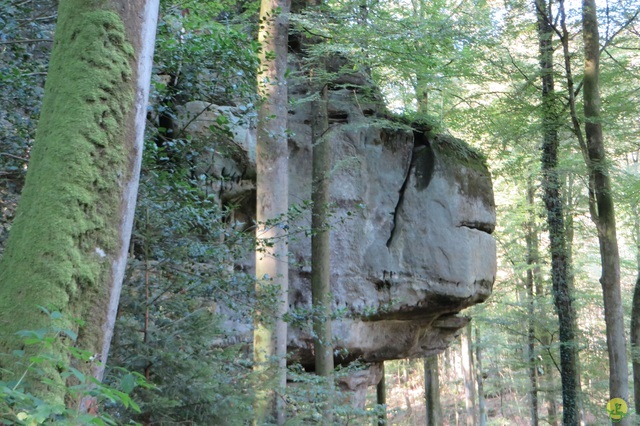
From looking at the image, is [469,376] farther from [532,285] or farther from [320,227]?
[320,227]

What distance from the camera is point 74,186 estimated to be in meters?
2.58

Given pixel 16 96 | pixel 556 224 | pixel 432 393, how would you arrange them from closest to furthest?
pixel 16 96 → pixel 556 224 → pixel 432 393

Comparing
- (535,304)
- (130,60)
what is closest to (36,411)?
(130,60)

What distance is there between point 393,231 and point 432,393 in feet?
23.7

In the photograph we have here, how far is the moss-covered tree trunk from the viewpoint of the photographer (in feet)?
7.91

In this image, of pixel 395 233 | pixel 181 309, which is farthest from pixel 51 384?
pixel 395 233

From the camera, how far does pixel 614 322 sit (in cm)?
1000

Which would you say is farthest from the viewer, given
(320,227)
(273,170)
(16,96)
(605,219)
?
(605,219)

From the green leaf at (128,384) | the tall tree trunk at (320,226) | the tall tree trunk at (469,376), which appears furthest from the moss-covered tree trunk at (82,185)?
the tall tree trunk at (469,376)

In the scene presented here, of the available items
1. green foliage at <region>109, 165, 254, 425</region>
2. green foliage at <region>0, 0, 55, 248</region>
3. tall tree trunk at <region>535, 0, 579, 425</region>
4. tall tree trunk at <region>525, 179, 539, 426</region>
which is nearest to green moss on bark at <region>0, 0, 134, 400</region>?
green foliage at <region>109, 165, 254, 425</region>

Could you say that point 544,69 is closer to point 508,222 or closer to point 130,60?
point 508,222

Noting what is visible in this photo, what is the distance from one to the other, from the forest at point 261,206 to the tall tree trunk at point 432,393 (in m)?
0.12

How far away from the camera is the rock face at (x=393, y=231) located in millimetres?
10922

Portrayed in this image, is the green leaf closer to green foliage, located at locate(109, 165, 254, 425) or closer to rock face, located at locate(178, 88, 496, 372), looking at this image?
green foliage, located at locate(109, 165, 254, 425)
